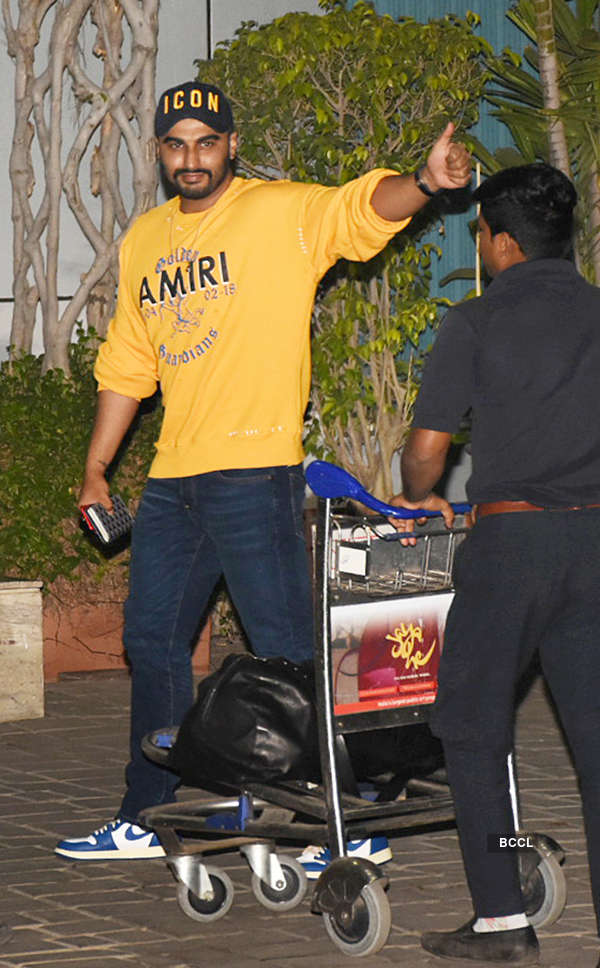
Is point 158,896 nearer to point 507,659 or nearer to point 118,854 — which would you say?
point 118,854

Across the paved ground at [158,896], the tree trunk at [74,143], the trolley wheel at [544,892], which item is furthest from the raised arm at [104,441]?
the tree trunk at [74,143]

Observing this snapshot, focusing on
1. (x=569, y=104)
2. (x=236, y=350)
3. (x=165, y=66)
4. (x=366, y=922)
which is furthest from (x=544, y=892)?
(x=165, y=66)

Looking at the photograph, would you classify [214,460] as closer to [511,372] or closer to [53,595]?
[511,372]

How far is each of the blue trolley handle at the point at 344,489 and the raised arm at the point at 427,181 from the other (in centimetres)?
72

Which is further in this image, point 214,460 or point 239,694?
point 214,460

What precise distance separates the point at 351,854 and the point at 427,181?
78.6 inches

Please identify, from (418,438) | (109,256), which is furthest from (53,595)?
(418,438)

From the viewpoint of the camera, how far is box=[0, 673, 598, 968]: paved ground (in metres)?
4.33

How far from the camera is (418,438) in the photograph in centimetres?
403

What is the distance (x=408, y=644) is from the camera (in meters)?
4.46

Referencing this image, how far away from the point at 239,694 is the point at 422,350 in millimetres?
5278

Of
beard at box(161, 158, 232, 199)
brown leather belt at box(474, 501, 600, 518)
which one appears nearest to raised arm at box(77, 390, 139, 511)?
beard at box(161, 158, 232, 199)

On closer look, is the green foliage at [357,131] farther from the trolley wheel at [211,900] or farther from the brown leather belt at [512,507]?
the brown leather belt at [512,507]

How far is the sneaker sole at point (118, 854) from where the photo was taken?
17.3 ft
